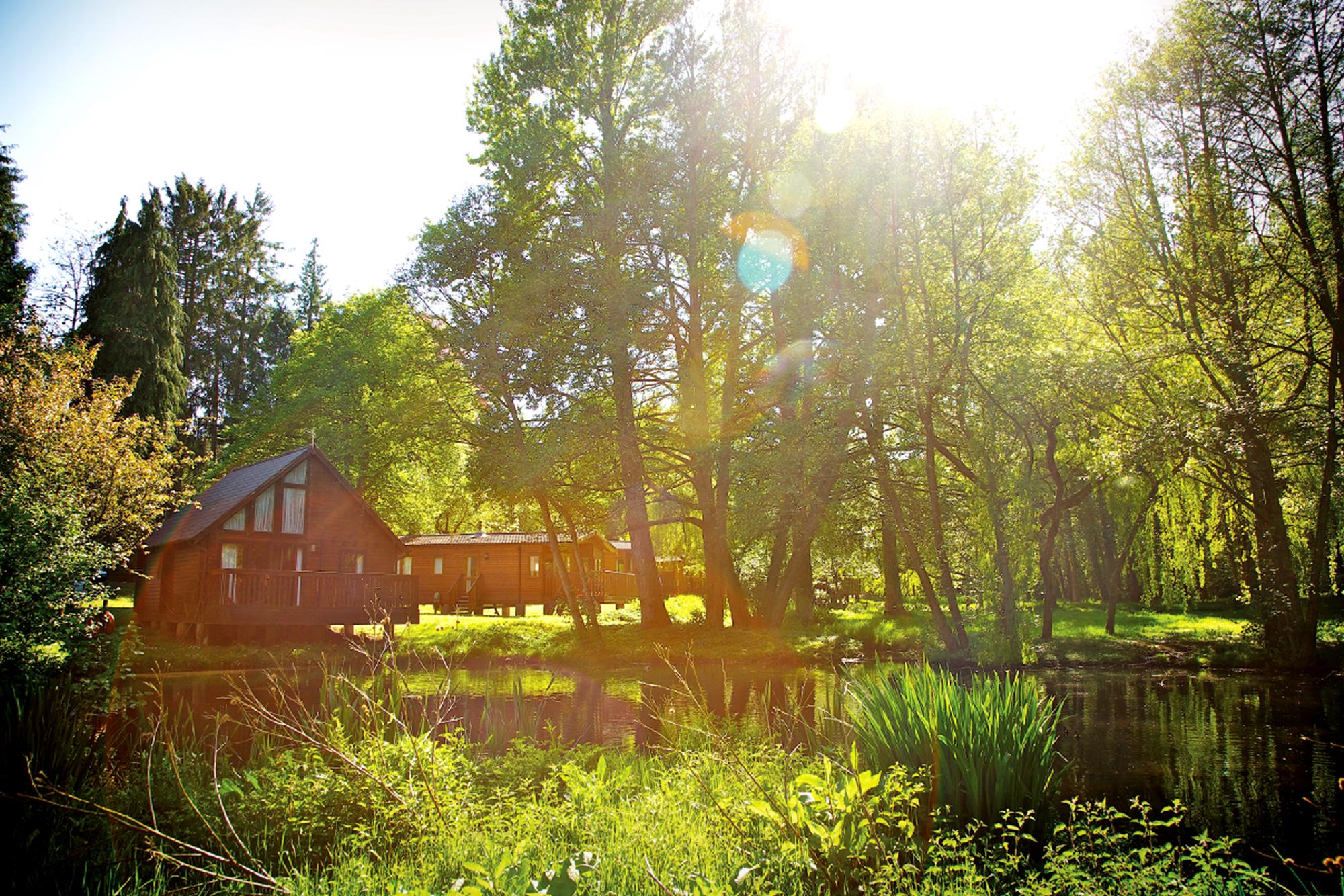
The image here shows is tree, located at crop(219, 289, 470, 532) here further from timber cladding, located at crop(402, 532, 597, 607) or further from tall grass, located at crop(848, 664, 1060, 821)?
tall grass, located at crop(848, 664, 1060, 821)

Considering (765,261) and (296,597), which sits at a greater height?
(765,261)

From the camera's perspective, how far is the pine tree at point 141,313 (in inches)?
1340

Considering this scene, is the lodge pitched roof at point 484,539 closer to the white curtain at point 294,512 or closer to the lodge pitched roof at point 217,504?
the lodge pitched roof at point 217,504

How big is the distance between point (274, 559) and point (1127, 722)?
2343 centimetres

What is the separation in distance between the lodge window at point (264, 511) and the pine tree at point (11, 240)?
10966 millimetres

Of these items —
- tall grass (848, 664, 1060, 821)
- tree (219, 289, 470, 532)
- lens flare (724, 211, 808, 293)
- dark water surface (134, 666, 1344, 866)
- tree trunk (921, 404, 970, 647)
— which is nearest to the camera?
tall grass (848, 664, 1060, 821)

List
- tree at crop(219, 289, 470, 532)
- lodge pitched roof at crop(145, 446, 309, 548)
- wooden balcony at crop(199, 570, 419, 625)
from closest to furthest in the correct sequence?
wooden balcony at crop(199, 570, 419, 625) < lodge pitched roof at crop(145, 446, 309, 548) < tree at crop(219, 289, 470, 532)

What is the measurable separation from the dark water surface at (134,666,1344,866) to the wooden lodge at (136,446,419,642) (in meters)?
3.87

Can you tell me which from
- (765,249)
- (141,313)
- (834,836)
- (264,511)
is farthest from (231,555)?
(834,836)

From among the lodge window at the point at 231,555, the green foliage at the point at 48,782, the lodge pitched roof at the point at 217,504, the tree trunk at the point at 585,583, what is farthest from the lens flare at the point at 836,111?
the lodge window at the point at 231,555

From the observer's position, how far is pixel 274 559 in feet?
85.7

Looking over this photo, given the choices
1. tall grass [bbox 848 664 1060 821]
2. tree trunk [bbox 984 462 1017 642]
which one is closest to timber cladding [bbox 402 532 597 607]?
tree trunk [bbox 984 462 1017 642]

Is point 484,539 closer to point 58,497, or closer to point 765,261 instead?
point 765,261

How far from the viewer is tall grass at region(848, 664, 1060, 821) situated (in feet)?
20.1
